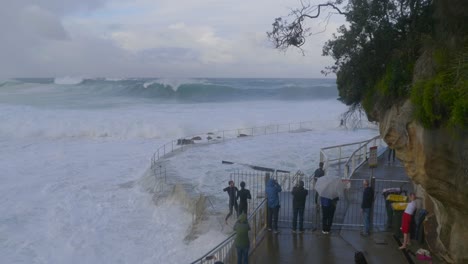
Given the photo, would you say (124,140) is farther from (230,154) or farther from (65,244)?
(65,244)

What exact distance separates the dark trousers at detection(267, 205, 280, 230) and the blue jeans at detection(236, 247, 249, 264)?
1872mm

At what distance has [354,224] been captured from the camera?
11.1m

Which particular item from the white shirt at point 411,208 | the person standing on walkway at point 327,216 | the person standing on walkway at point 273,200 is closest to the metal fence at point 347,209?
the person standing on walkway at point 327,216

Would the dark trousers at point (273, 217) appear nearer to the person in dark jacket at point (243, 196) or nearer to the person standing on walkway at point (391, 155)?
the person in dark jacket at point (243, 196)

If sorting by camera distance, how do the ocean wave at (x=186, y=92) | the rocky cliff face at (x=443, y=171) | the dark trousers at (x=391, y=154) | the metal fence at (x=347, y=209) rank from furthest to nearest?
the ocean wave at (x=186, y=92) < the dark trousers at (x=391, y=154) < the metal fence at (x=347, y=209) < the rocky cliff face at (x=443, y=171)

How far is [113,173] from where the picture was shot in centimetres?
2175

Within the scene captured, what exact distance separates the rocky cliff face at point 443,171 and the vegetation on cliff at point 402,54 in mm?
351

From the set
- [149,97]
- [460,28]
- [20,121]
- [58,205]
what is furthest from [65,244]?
[149,97]

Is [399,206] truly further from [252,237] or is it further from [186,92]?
[186,92]

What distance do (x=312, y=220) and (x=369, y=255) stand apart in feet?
7.07

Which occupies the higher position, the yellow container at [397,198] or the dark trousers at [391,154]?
the yellow container at [397,198]

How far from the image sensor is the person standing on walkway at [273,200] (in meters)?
10.5

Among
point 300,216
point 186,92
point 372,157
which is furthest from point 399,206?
point 186,92

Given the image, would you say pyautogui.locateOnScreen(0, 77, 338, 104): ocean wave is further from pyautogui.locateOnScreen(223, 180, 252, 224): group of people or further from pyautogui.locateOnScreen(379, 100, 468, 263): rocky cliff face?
pyautogui.locateOnScreen(379, 100, 468, 263): rocky cliff face
